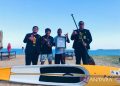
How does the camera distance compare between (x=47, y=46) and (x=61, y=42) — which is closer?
(x=47, y=46)

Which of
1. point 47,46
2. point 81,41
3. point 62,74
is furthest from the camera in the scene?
point 47,46

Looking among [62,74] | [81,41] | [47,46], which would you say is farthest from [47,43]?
[62,74]

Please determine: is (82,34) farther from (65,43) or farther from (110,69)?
(110,69)

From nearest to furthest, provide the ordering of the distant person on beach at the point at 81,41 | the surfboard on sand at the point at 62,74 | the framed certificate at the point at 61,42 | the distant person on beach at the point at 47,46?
the surfboard on sand at the point at 62,74 < the distant person on beach at the point at 81,41 < the distant person on beach at the point at 47,46 < the framed certificate at the point at 61,42

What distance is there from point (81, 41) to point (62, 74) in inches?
72.7

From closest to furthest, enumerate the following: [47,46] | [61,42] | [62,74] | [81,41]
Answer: [62,74]
[81,41]
[47,46]
[61,42]

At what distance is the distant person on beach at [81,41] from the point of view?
1443 centimetres

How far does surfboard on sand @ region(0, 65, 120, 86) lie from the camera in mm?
12633

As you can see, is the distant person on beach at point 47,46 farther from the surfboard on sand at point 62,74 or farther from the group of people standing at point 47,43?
the surfboard on sand at point 62,74

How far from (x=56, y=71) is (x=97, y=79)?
169 centimetres

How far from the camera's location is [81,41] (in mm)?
14492

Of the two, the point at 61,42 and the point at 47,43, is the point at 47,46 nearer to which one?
the point at 47,43

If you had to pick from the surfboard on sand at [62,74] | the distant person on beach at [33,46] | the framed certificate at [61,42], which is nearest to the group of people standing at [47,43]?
the distant person on beach at [33,46]

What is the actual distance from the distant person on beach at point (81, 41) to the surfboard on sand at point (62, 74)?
1.45 meters
